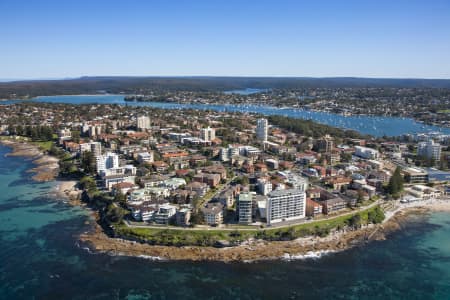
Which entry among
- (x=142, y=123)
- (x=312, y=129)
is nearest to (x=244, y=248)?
(x=312, y=129)

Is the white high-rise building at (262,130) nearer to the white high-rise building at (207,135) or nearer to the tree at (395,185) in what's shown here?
the white high-rise building at (207,135)

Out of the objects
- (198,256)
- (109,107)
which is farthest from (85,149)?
(109,107)

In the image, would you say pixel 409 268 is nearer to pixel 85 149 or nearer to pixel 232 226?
pixel 232 226

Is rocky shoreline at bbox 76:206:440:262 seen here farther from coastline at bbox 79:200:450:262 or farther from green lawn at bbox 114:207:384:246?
green lawn at bbox 114:207:384:246

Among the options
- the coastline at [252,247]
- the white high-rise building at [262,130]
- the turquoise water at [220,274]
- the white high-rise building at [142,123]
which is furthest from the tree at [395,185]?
the white high-rise building at [142,123]

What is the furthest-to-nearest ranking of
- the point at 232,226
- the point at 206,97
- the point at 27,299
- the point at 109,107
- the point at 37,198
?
the point at 206,97 → the point at 109,107 → the point at 37,198 → the point at 232,226 → the point at 27,299

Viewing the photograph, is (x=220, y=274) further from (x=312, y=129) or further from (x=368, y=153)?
(x=312, y=129)

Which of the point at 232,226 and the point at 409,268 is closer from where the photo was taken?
the point at 409,268
